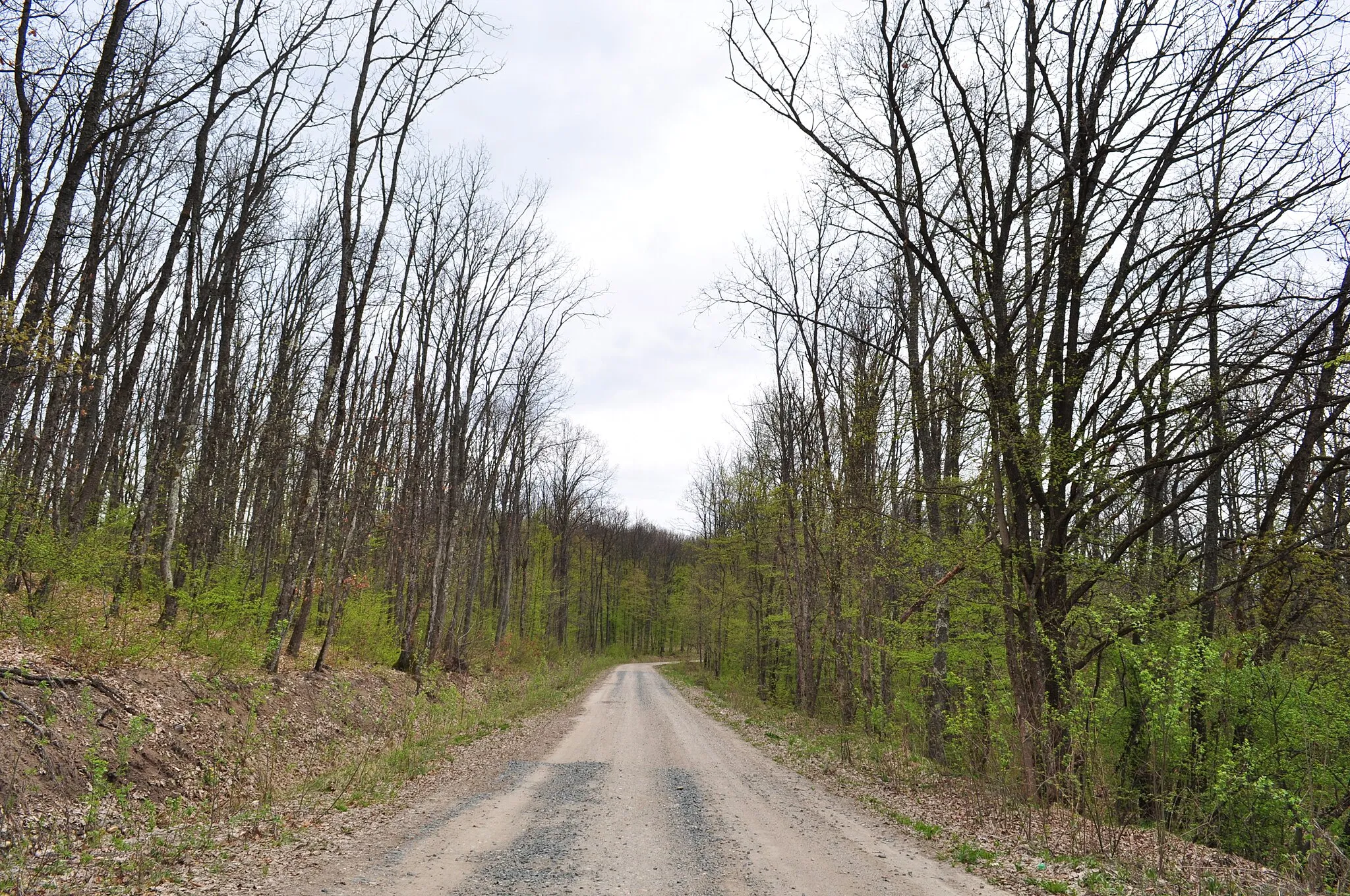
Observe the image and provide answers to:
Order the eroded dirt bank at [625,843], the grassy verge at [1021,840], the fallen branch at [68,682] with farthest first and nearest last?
1. the fallen branch at [68,682]
2. the grassy verge at [1021,840]
3. the eroded dirt bank at [625,843]

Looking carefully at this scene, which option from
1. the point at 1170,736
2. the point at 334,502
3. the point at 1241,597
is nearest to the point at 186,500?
the point at 334,502

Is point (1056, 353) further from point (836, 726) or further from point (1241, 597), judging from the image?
point (836, 726)

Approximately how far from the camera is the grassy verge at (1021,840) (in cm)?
534

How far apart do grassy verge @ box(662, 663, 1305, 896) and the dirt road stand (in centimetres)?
46

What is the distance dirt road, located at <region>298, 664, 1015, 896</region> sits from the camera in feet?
16.5

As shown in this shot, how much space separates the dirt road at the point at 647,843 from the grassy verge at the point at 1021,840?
46cm

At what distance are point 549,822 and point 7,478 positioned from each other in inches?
365

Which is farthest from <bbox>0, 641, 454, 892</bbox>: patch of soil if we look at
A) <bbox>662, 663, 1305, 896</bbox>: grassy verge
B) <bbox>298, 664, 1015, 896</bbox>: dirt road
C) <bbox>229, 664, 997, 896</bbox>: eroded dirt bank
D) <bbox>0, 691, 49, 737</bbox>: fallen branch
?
<bbox>662, 663, 1305, 896</bbox>: grassy verge

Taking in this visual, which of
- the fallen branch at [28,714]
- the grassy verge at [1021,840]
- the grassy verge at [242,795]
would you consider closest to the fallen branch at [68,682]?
the fallen branch at [28,714]

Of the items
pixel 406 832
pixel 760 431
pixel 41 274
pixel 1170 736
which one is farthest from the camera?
pixel 760 431

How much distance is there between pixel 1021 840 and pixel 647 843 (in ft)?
12.4

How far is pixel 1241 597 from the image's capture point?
31.5 feet

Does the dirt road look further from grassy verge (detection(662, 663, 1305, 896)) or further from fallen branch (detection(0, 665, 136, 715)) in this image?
fallen branch (detection(0, 665, 136, 715))

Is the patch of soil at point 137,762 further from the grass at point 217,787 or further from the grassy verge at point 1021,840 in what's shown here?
the grassy verge at point 1021,840
